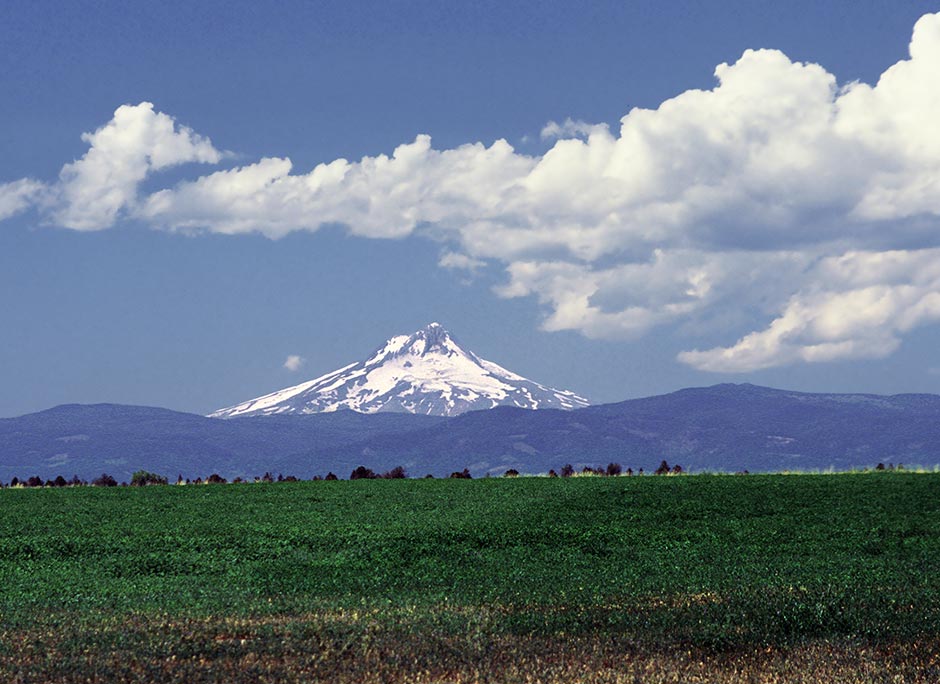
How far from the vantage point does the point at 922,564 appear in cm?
2995

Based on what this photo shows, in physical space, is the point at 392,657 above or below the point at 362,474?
below

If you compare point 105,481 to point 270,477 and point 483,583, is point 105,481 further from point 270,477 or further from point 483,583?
point 483,583

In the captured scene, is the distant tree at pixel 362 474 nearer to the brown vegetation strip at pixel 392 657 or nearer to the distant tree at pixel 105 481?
the distant tree at pixel 105 481

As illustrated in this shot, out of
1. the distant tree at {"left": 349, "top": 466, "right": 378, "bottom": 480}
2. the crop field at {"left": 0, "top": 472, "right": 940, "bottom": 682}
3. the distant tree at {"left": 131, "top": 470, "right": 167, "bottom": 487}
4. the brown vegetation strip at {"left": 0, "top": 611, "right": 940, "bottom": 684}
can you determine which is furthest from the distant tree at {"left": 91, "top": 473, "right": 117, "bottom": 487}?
the brown vegetation strip at {"left": 0, "top": 611, "right": 940, "bottom": 684}

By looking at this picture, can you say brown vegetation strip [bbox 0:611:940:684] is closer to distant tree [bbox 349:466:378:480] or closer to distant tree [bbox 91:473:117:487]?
distant tree [bbox 349:466:378:480]

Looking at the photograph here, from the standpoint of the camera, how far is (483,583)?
26.2 metres

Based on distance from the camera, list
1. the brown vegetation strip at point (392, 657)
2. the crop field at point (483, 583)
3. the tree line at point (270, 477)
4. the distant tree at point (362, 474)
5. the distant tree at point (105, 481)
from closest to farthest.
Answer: the brown vegetation strip at point (392, 657)
the crop field at point (483, 583)
the tree line at point (270, 477)
the distant tree at point (105, 481)
the distant tree at point (362, 474)

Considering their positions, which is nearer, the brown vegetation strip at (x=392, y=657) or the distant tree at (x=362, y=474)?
the brown vegetation strip at (x=392, y=657)

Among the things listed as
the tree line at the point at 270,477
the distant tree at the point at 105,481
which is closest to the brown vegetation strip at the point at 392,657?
the tree line at the point at 270,477

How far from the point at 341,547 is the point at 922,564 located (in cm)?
1664

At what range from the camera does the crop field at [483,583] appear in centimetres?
1675

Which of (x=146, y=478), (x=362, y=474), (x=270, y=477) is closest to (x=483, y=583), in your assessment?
(x=270, y=477)

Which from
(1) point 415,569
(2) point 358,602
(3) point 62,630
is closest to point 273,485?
(1) point 415,569

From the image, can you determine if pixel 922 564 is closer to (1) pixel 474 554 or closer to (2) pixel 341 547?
(1) pixel 474 554
